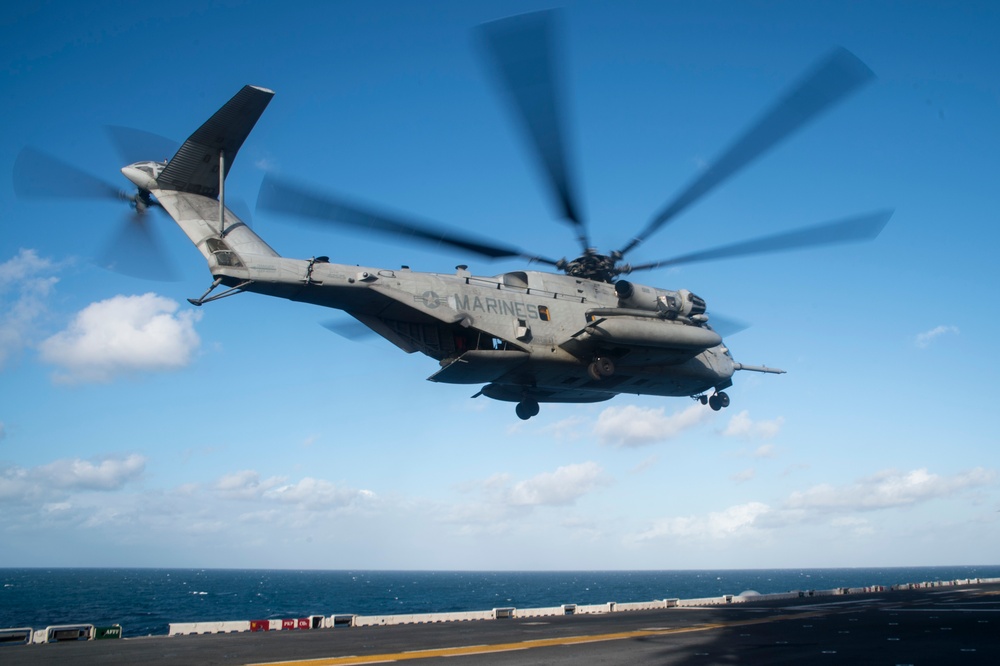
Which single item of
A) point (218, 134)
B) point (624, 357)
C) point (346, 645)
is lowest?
point (346, 645)

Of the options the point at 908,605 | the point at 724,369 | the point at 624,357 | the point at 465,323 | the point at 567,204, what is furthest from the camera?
the point at 908,605

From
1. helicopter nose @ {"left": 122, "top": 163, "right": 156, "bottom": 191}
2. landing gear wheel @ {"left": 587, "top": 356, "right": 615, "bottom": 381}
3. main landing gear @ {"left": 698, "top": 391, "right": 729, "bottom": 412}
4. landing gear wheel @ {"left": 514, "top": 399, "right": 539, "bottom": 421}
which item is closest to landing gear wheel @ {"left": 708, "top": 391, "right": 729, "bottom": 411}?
main landing gear @ {"left": 698, "top": 391, "right": 729, "bottom": 412}

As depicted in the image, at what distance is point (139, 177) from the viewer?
1833 centimetres

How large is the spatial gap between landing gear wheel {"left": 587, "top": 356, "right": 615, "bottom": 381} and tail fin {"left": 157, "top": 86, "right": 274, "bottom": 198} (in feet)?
36.3

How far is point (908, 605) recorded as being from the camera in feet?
108

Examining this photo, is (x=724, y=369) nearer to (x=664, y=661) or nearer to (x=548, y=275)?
(x=548, y=275)

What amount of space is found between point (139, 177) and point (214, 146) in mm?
2062

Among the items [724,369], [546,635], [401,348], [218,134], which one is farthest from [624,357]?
[218,134]

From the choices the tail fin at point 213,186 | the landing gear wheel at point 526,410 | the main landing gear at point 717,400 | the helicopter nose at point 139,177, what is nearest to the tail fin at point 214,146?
the tail fin at point 213,186

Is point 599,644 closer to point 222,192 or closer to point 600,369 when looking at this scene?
point 600,369

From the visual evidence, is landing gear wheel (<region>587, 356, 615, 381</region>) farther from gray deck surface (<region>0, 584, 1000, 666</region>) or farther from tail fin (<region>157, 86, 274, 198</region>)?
tail fin (<region>157, 86, 274, 198</region>)

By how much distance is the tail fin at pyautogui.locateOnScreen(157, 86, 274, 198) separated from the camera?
17.4 m

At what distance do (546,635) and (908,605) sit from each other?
838 inches

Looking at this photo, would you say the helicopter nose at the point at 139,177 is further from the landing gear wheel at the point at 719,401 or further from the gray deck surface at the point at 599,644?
the landing gear wheel at the point at 719,401
